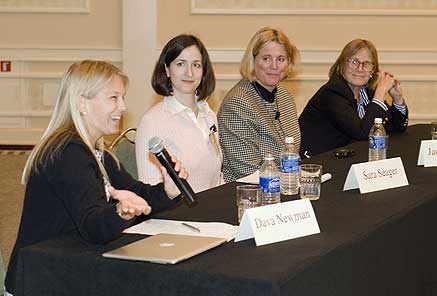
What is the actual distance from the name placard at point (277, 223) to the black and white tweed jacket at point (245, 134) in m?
1.56

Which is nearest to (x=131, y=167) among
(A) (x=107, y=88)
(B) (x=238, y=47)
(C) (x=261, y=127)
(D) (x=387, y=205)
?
(C) (x=261, y=127)

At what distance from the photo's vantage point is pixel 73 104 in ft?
8.87

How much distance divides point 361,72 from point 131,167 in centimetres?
168

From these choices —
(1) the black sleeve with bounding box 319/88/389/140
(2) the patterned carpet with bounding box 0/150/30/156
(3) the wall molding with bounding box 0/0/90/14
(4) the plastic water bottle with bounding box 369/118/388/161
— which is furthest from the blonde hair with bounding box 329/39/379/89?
(2) the patterned carpet with bounding box 0/150/30/156

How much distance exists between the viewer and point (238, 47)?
754cm

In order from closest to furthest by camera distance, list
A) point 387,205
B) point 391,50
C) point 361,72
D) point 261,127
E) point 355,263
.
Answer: point 355,263 < point 387,205 < point 261,127 < point 361,72 < point 391,50

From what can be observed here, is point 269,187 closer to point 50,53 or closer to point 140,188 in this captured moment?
point 140,188

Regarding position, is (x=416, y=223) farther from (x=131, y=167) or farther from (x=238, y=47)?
(x=238, y=47)

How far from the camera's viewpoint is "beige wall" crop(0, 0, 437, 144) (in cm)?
750

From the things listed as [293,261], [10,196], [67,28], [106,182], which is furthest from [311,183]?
[67,28]

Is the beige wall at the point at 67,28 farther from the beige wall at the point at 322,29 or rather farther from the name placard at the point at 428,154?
the name placard at the point at 428,154

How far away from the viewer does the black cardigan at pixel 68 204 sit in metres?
2.37

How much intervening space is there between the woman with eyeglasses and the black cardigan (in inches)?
91.3

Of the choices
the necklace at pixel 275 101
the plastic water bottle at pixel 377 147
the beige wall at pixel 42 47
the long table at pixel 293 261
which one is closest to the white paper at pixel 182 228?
the long table at pixel 293 261
